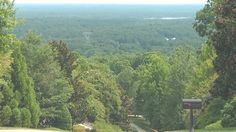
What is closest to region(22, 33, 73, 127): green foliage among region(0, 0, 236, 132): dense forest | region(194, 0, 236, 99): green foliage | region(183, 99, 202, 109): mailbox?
region(0, 0, 236, 132): dense forest

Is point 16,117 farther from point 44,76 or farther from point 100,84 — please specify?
point 100,84

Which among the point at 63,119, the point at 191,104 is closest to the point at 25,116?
the point at 63,119

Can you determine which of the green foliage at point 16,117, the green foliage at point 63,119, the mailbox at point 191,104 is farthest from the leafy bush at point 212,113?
the mailbox at point 191,104

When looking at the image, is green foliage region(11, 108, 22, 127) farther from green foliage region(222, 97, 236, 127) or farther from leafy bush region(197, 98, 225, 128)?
green foliage region(222, 97, 236, 127)

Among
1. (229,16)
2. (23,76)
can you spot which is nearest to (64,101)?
(23,76)

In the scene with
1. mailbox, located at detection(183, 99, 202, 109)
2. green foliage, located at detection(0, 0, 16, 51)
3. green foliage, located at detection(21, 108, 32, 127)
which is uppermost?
green foliage, located at detection(0, 0, 16, 51)

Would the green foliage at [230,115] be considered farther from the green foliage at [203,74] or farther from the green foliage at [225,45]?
the green foliage at [203,74]
